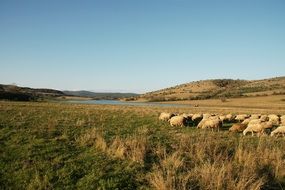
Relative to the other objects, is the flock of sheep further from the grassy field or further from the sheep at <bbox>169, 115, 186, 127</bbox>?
the grassy field

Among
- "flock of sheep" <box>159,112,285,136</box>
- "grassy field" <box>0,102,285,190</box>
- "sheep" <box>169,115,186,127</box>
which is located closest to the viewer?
"grassy field" <box>0,102,285,190</box>

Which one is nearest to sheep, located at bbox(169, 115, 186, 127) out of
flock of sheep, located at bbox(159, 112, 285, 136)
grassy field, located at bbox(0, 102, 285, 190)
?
flock of sheep, located at bbox(159, 112, 285, 136)

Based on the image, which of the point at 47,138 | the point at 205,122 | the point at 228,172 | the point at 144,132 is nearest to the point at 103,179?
the point at 228,172

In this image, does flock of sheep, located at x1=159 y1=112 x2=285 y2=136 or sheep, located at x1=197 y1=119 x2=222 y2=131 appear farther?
sheep, located at x1=197 y1=119 x2=222 y2=131

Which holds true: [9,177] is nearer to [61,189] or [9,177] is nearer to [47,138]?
[61,189]

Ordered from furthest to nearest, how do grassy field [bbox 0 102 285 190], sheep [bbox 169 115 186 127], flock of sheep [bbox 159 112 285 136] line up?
sheep [bbox 169 115 186 127]
flock of sheep [bbox 159 112 285 136]
grassy field [bbox 0 102 285 190]

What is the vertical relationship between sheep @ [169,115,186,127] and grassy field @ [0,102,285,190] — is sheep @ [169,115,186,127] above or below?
above

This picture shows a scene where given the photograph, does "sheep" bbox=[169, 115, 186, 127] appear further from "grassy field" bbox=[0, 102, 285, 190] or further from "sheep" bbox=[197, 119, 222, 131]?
"grassy field" bbox=[0, 102, 285, 190]

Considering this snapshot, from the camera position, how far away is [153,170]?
394 inches

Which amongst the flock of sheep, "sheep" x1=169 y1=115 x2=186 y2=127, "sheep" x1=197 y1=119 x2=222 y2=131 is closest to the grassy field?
the flock of sheep

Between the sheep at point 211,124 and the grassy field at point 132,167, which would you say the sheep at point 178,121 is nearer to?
the sheep at point 211,124

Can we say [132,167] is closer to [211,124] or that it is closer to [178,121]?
[211,124]

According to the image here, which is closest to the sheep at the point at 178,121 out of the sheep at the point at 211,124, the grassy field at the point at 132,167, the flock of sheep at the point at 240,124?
the flock of sheep at the point at 240,124

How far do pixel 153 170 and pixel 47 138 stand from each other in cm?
766
